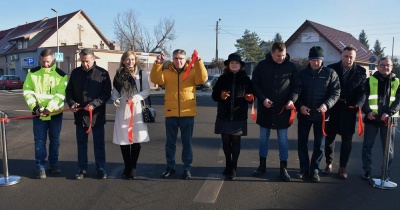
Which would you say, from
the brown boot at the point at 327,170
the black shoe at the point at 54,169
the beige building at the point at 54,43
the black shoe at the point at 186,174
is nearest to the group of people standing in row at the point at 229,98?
the black shoe at the point at 186,174

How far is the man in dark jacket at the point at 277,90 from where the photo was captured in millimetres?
4855

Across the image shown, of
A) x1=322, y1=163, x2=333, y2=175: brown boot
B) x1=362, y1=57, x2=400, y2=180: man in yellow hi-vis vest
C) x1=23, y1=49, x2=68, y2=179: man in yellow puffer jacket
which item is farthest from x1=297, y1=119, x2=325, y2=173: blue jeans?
x1=23, y1=49, x2=68, y2=179: man in yellow puffer jacket

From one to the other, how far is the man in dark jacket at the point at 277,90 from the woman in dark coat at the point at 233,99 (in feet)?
0.74

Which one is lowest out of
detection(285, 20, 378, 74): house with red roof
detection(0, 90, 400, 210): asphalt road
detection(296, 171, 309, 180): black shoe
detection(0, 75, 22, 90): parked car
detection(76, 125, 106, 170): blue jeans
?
detection(0, 90, 400, 210): asphalt road

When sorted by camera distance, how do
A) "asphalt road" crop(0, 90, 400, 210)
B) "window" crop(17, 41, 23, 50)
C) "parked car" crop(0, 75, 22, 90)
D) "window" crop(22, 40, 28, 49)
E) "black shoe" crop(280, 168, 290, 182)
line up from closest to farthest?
1. "asphalt road" crop(0, 90, 400, 210)
2. "black shoe" crop(280, 168, 290, 182)
3. "parked car" crop(0, 75, 22, 90)
4. "window" crop(22, 40, 28, 49)
5. "window" crop(17, 41, 23, 50)

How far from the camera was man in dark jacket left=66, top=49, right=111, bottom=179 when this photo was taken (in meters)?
4.89

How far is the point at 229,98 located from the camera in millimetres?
4855

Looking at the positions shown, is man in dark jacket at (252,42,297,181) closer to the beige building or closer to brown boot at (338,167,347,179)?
brown boot at (338,167,347,179)

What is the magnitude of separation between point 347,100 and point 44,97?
4.78m

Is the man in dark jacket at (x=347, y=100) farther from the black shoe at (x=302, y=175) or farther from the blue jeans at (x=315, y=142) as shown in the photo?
the black shoe at (x=302, y=175)

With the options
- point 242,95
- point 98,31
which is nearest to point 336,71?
point 242,95

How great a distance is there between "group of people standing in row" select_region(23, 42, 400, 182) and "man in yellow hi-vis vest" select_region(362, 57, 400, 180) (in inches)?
0.5

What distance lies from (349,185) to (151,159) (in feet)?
11.5

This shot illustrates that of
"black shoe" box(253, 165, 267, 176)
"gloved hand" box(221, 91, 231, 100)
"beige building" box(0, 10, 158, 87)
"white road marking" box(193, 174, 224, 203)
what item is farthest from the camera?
"beige building" box(0, 10, 158, 87)
